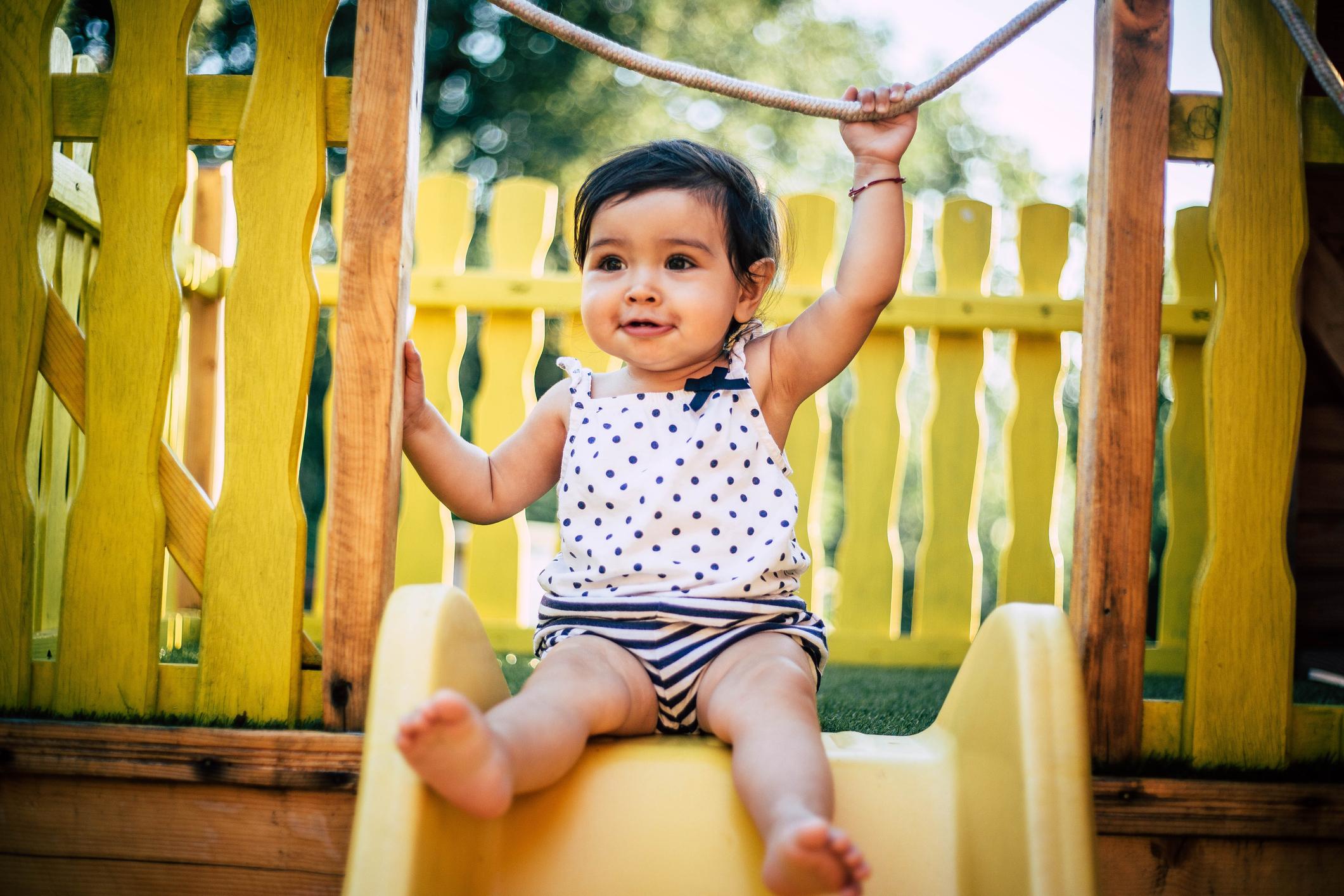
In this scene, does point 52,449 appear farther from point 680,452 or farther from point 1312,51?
point 1312,51

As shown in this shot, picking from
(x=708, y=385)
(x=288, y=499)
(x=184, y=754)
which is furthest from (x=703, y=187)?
(x=184, y=754)

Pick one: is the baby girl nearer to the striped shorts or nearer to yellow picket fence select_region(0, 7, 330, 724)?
the striped shorts

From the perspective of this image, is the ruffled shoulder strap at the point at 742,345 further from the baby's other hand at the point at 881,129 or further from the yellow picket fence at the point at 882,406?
the yellow picket fence at the point at 882,406

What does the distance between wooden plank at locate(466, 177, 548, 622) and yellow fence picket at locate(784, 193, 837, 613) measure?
3.10ft

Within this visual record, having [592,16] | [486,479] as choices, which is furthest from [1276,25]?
[592,16]

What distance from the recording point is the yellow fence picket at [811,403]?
144 inches

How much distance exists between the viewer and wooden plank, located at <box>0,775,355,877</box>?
5.24ft

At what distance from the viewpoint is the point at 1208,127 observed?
1686 millimetres

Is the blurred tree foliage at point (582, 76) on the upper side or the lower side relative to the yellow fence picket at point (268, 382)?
upper

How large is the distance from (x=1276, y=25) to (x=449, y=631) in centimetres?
167

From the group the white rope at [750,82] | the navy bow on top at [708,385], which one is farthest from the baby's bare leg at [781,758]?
the white rope at [750,82]

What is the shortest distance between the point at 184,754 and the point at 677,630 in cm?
82

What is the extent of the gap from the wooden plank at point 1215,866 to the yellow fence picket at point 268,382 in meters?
1.36

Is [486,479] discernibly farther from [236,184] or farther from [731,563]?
[236,184]
